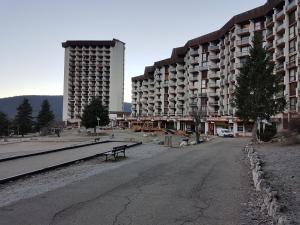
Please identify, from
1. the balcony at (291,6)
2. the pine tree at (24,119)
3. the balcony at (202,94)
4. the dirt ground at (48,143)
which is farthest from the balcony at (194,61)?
the pine tree at (24,119)

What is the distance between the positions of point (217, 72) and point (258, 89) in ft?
156

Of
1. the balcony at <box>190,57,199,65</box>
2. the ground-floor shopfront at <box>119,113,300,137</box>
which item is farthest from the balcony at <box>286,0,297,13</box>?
the balcony at <box>190,57,199,65</box>

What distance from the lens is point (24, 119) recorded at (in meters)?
105

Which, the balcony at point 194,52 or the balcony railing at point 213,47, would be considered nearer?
the balcony railing at point 213,47

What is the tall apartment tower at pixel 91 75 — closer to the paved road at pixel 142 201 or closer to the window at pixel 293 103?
the window at pixel 293 103

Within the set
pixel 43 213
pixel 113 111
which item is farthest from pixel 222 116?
pixel 113 111

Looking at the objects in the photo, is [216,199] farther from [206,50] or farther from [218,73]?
[206,50]

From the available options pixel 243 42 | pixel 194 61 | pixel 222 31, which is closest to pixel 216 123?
pixel 243 42

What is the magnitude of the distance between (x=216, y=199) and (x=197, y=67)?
268ft

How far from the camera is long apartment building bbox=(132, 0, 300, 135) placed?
53.1 meters

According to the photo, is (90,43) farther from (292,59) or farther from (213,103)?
(292,59)

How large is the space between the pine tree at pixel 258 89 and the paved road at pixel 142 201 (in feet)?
76.3

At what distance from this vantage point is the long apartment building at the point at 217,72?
53125 millimetres

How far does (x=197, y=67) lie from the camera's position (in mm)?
89875
